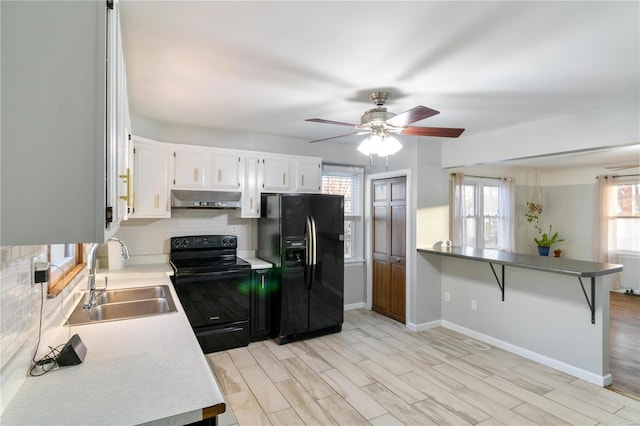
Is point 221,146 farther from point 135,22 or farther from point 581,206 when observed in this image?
point 581,206

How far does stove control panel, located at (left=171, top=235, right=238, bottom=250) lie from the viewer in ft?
12.5

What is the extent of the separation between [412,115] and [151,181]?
8.80 ft

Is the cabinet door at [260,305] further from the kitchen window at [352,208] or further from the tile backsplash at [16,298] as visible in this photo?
the tile backsplash at [16,298]

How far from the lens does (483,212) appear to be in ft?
19.6

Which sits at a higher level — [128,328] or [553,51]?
[553,51]

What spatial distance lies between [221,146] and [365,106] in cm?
187

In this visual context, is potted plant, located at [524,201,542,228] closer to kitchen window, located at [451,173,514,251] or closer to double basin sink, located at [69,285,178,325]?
kitchen window, located at [451,173,514,251]

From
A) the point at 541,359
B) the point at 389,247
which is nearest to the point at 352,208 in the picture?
the point at 389,247

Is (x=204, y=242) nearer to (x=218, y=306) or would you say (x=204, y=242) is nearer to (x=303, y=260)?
(x=218, y=306)

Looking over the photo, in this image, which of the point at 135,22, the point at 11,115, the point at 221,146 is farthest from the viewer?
the point at 221,146

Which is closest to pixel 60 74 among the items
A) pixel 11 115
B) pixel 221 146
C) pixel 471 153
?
pixel 11 115

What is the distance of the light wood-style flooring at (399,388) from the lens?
247 cm

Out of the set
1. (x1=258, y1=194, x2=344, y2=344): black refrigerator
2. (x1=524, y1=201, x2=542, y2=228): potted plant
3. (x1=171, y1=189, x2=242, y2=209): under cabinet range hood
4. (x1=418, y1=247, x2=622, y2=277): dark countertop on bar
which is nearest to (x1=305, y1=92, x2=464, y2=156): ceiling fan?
(x1=258, y1=194, x2=344, y2=344): black refrigerator

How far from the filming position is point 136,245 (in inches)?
146
